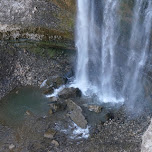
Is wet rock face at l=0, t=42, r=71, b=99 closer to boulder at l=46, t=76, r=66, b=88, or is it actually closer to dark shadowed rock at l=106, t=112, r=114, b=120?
boulder at l=46, t=76, r=66, b=88

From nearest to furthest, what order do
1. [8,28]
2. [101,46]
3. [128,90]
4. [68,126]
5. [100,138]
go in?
[100,138]
[68,126]
[128,90]
[101,46]
[8,28]

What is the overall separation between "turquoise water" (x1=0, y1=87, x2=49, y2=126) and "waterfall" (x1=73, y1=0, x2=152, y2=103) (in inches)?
122

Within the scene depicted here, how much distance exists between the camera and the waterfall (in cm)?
1270

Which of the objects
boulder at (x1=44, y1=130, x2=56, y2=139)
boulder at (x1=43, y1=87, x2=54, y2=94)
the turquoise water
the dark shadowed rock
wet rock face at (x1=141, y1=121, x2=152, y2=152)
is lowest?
boulder at (x1=44, y1=130, x2=56, y2=139)

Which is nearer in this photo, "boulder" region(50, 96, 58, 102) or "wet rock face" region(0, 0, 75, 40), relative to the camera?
"boulder" region(50, 96, 58, 102)

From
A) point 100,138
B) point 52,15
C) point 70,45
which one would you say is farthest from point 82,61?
point 100,138

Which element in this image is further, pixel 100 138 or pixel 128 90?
pixel 128 90

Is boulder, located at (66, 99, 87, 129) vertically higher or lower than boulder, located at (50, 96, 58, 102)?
lower

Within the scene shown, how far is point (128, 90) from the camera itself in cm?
1407

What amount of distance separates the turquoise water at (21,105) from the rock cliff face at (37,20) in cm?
445

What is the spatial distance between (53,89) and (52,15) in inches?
243

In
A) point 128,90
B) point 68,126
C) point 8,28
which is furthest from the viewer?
point 8,28

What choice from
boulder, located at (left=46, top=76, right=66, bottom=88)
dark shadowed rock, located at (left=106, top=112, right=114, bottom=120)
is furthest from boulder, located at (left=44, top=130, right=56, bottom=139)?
boulder, located at (left=46, top=76, right=66, bottom=88)

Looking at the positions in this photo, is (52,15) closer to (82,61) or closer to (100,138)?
(82,61)
